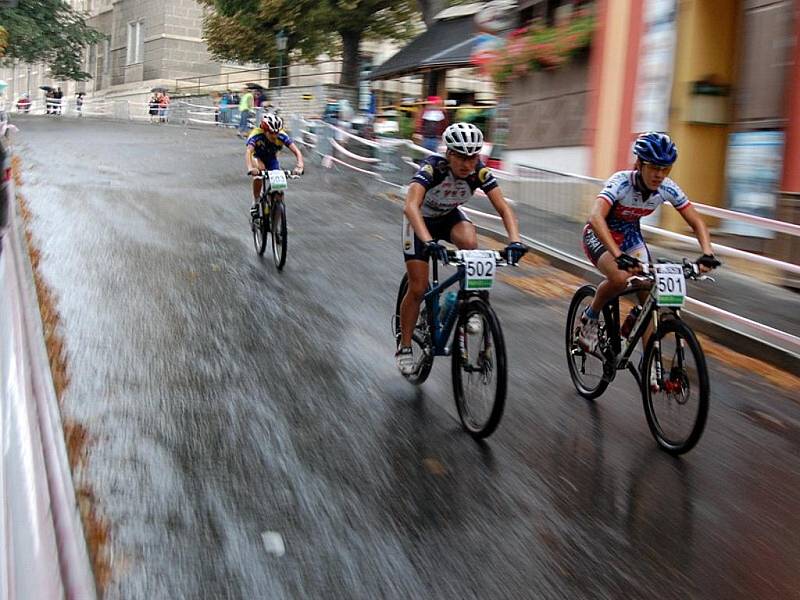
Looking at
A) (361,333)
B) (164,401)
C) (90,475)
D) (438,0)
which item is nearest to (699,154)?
(361,333)

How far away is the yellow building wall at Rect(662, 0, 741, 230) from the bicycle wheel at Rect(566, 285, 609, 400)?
633 cm

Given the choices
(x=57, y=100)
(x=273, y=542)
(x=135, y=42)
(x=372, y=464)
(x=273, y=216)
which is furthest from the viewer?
(x=135, y=42)

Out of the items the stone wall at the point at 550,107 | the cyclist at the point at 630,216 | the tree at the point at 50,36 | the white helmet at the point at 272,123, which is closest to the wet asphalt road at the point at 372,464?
the cyclist at the point at 630,216

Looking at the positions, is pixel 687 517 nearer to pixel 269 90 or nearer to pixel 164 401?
pixel 164 401

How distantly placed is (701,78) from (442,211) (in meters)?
7.61

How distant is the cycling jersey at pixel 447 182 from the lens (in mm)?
6117

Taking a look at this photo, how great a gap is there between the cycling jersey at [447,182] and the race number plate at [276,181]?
5176mm

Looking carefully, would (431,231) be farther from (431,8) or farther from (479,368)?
(431,8)

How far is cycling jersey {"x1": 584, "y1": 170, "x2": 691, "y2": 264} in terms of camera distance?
608 cm

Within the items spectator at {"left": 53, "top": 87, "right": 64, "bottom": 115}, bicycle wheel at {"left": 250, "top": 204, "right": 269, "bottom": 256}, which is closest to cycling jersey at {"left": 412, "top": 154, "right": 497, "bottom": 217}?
bicycle wheel at {"left": 250, "top": 204, "right": 269, "bottom": 256}

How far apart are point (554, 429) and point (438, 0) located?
35.3m

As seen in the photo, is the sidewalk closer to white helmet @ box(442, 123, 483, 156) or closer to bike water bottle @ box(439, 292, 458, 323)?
bike water bottle @ box(439, 292, 458, 323)

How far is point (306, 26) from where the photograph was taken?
129ft

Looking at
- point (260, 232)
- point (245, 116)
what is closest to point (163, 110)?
point (245, 116)
